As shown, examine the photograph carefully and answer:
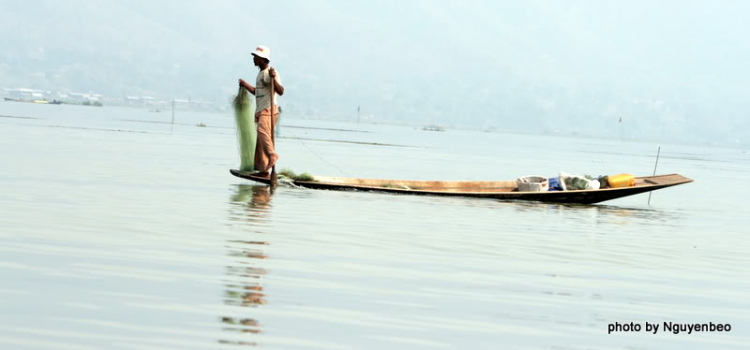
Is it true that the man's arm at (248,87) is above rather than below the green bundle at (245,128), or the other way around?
above

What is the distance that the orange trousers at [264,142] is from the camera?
68.1ft

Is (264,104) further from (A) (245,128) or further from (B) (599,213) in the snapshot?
(B) (599,213)

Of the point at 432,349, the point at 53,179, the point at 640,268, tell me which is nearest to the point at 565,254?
the point at 640,268

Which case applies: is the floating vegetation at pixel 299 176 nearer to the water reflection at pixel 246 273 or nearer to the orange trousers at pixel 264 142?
the orange trousers at pixel 264 142

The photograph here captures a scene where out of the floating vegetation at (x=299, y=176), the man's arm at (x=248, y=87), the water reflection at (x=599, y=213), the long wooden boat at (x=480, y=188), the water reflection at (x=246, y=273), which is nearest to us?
the water reflection at (x=246, y=273)

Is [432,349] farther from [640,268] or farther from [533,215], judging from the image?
[533,215]

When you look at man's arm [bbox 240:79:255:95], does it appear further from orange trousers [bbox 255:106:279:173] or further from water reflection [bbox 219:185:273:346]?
water reflection [bbox 219:185:273:346]

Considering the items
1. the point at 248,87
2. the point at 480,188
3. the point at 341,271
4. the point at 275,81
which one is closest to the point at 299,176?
the point at 248,87

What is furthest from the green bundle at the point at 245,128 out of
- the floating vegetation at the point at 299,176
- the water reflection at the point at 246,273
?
the water reflection at the point at 246,273

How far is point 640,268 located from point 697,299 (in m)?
2.19

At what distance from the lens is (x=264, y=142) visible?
20812 mm

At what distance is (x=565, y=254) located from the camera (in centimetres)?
1413

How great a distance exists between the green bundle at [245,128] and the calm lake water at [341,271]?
0.80m

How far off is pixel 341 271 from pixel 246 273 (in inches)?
42.9
